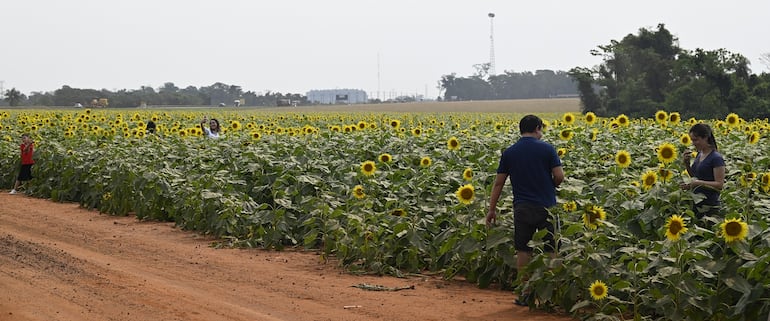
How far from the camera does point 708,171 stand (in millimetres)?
8367

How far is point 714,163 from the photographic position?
8305mm

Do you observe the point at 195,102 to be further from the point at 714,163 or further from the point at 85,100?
the point at 714,163

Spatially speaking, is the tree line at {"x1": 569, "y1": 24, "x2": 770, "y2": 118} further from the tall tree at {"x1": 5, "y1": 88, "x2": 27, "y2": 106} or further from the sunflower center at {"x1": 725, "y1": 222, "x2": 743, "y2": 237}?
the tall tree at {"x1": 5, "y1": 88, "x2": 27, "y2": 106}

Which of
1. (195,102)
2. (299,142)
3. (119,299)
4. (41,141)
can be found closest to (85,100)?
(195,102)

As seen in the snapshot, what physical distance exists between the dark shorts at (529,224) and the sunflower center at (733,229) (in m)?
1.62

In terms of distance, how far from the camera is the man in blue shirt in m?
8.24

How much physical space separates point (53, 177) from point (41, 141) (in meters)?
2.53

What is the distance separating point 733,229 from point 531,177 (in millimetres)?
1780

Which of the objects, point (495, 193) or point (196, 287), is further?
point (196, 287)

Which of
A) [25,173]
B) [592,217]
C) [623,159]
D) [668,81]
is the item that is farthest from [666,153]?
[668,81]

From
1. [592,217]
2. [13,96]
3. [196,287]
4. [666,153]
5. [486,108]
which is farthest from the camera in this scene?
[13,96]

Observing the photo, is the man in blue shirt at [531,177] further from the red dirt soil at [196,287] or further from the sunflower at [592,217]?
the red dirt soil at [196,287]

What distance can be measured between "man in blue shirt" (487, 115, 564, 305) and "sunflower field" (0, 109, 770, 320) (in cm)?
15

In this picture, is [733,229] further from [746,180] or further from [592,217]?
[592,217]
